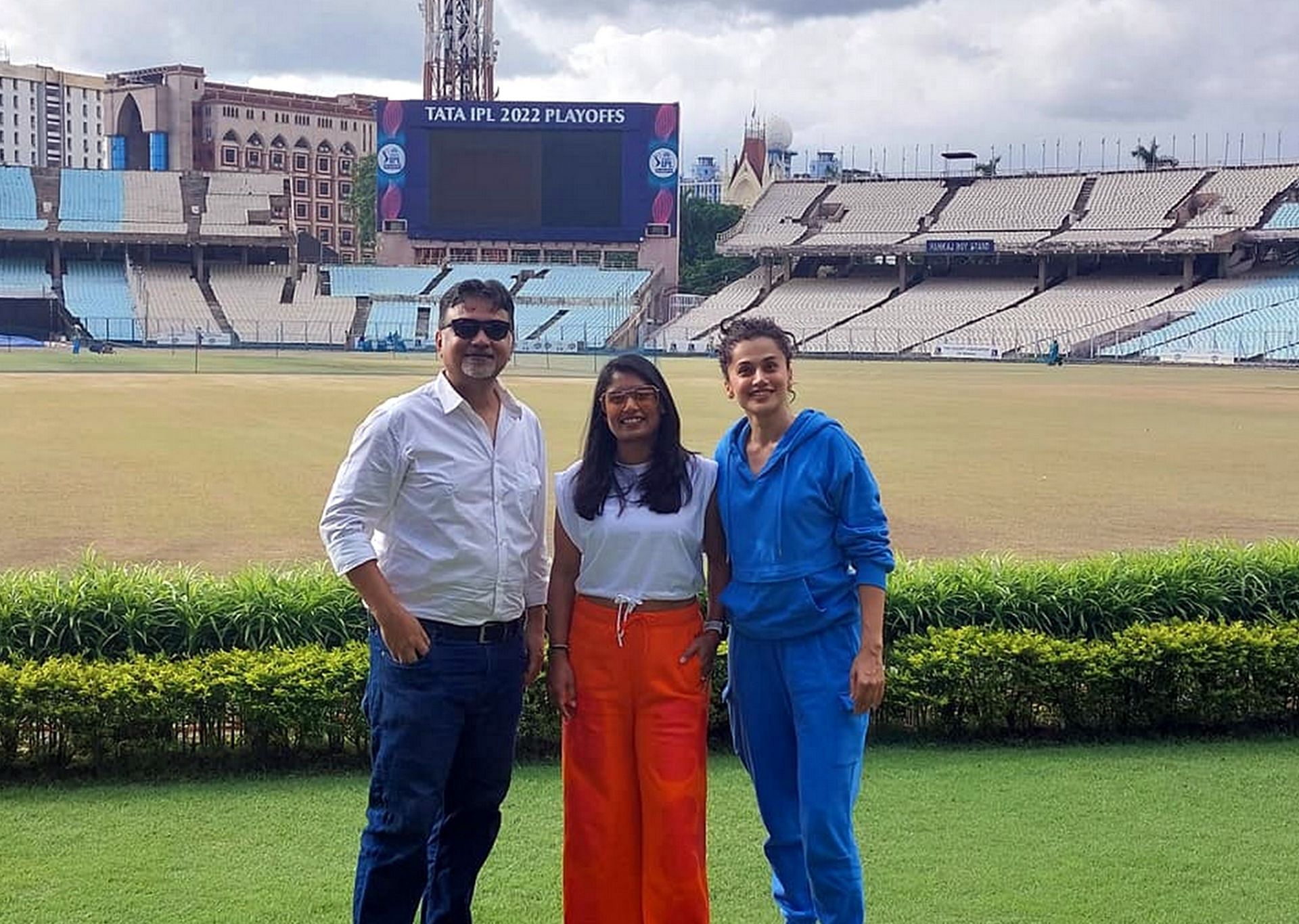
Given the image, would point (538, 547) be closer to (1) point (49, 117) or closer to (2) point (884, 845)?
(2) point (884, 845)

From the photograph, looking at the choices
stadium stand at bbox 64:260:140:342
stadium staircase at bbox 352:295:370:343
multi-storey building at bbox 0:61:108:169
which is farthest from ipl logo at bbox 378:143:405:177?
multi-storey building at bbox 0:61:108:169

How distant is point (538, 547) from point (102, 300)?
62269mm

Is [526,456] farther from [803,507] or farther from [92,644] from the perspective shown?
[92,644]

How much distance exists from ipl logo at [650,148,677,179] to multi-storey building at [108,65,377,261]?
40353 millimetres

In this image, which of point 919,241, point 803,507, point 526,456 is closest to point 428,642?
point 526,456

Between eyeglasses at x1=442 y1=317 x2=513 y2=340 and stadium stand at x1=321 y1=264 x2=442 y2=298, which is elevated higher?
stadium stand at x1=321 y1=264 x2=442 y2=298

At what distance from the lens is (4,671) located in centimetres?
497

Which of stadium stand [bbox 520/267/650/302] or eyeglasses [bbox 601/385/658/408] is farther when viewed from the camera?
stadium stand [bbox 520/267/650/302]

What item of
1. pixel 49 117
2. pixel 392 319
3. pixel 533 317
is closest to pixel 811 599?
pixel 533 317

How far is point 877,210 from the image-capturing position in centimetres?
6781

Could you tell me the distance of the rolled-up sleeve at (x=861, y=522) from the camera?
359cm

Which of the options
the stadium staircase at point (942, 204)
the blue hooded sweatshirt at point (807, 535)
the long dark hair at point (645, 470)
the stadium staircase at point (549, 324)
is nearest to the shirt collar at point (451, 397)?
the long dark hair at point (645, 470)

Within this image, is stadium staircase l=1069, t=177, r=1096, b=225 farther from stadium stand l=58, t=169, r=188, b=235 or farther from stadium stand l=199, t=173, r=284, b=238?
stadium stand l=58, t=169, r=188, b=235

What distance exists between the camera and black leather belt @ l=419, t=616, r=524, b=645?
3.48 m
